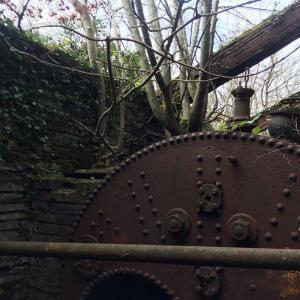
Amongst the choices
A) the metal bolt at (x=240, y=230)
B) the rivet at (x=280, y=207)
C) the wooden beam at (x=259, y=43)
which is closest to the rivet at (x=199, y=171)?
the metal bolt at (x=240, y=230)

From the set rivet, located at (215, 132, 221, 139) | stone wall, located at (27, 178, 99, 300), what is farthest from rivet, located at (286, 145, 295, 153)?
stone wall, located at (27, 178, 99, 300)

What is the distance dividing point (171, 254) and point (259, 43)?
144 inches

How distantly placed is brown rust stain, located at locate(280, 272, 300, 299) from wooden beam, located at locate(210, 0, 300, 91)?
3050 millimetres

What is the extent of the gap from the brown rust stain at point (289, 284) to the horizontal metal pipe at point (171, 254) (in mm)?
721

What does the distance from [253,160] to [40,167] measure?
2513 mm

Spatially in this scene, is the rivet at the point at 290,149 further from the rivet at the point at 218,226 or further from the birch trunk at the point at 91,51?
the birch trunk at the point at 91,51

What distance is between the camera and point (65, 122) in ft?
14.8

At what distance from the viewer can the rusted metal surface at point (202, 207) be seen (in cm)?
198

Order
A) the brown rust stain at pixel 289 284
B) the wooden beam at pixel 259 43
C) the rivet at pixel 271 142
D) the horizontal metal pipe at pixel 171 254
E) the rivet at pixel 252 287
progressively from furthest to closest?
the wooden beam at pixel 259 43 → the rivet at pixel 271 142 → the rivet at pixel 252 287 → the brown rust stain at pixel 289 284 → the horizontal metal pipe at pixel 171 254

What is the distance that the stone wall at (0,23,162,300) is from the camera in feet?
11.8

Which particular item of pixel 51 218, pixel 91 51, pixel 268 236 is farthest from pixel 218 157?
pixel 91 51

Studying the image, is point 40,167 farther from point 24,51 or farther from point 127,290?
point 127,290

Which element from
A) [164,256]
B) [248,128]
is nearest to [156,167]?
[164,256]

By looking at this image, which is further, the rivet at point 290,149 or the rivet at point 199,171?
the rivet at point 199,171
